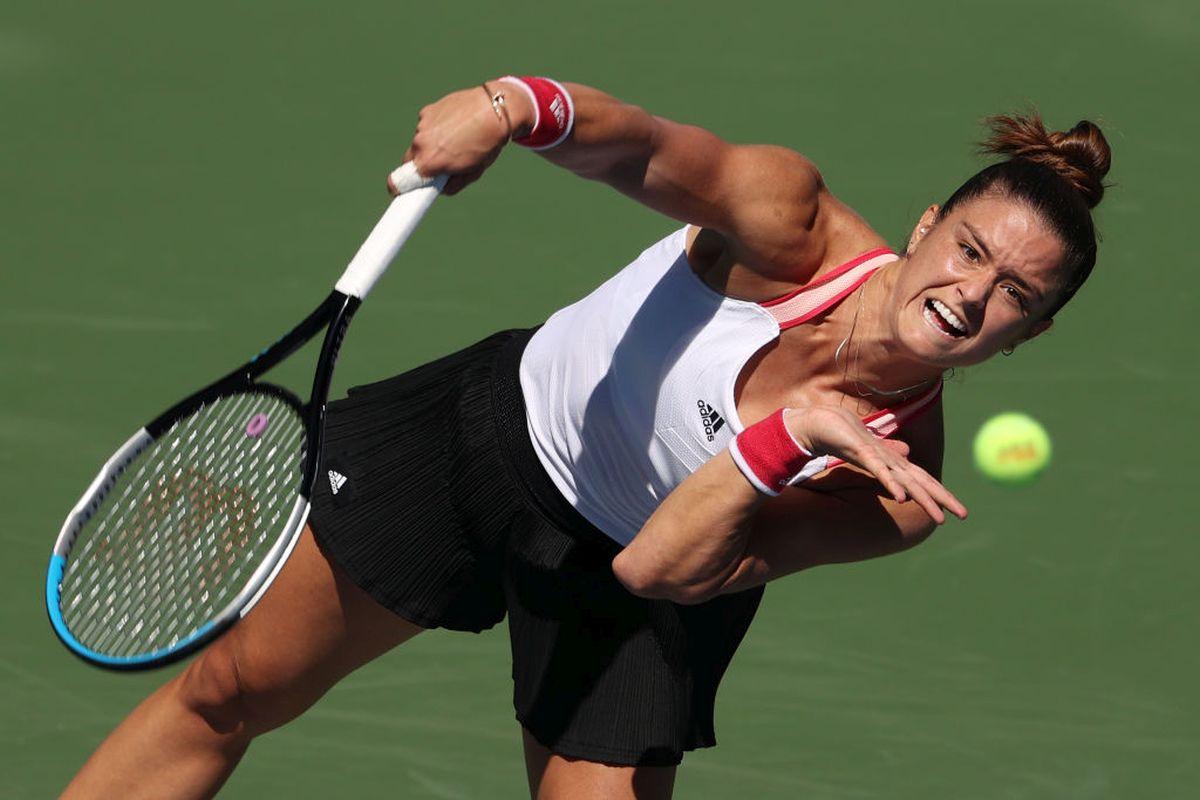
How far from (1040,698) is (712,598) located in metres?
1.56

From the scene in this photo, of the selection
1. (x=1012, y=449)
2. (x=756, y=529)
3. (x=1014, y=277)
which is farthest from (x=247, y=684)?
(x=1012, y=449)

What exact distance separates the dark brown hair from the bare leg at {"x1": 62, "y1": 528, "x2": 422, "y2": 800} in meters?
1.36

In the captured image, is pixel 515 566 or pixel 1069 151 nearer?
pixel 1069 151

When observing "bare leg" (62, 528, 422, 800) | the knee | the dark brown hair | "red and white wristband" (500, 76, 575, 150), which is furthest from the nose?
the knee

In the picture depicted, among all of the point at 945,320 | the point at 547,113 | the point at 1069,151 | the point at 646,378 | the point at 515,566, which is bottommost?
the point at 515,566

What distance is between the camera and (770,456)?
142 inches

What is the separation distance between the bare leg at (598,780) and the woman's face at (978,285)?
100 centimetres

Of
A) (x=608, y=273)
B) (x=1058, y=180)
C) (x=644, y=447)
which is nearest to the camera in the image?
(x=1058, y=180)

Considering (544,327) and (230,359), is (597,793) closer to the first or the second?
(544,327)

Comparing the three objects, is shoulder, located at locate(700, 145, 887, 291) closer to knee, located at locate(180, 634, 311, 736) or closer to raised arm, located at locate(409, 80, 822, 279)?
raised arm, located at locate(409, 80, 822, 279)

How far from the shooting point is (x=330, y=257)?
6297 millimetres

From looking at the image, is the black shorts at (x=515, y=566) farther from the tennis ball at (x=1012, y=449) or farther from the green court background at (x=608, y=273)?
the tennis ball at (x=1012, y=449)

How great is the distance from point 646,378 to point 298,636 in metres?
0.89

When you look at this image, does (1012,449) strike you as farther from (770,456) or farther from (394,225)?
(394,225)
